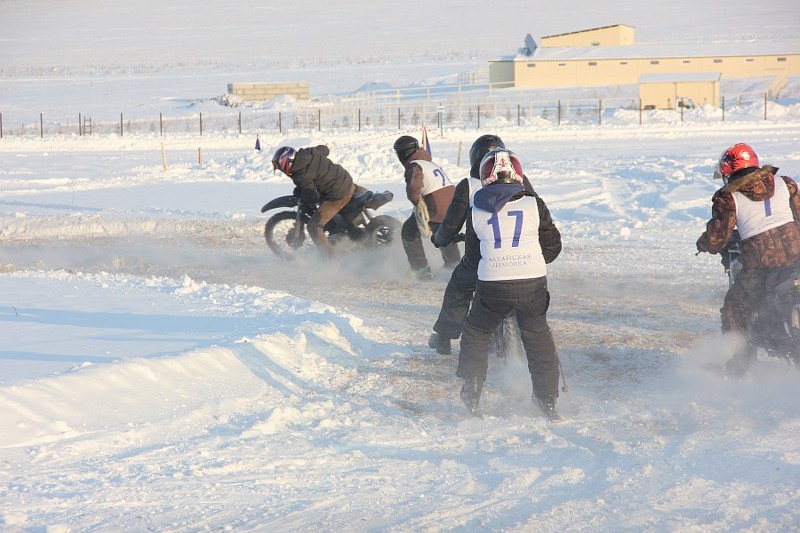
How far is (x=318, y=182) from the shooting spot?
43.3ft

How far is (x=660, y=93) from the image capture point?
191ft

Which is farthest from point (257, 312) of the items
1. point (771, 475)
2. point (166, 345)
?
point (771, 475)

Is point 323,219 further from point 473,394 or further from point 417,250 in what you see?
point 473,394

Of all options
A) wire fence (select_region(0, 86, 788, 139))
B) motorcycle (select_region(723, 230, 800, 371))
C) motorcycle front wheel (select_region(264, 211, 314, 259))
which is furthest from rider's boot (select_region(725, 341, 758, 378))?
wire fence (select_region(0, 86, 788, 139))

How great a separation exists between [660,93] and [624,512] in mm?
56644

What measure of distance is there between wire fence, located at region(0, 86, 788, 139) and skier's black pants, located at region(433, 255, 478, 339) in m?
36.5

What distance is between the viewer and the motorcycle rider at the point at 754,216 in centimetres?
688

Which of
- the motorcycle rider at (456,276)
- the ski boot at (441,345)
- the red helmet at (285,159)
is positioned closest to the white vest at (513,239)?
the motorcycle rider at (456,276)

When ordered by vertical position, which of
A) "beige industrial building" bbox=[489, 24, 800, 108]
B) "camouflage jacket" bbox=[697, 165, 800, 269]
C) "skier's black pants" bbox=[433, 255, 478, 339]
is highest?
"beige industrial building" bbox=[489, 24, 800, 108]

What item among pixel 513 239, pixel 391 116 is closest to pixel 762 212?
pixel 513 239

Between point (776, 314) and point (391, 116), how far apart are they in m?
49.3

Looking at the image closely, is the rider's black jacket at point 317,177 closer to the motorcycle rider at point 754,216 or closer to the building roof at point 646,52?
the motorcycle rider at point 754,216

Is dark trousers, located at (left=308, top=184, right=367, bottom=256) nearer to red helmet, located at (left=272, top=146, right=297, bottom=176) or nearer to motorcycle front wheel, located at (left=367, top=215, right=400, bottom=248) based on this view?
motorcycle front wheel, located at (left=367, top=215, right=400, bottom=248)

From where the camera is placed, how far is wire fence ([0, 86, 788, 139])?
47.5 meters
